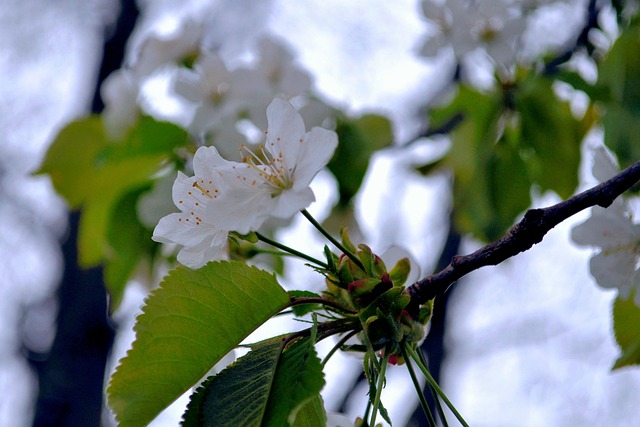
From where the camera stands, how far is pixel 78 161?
139 centimetres

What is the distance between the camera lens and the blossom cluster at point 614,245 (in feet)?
Result: 2.63

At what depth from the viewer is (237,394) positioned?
58 centimetres

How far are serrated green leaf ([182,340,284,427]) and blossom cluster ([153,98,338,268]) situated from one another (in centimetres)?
10

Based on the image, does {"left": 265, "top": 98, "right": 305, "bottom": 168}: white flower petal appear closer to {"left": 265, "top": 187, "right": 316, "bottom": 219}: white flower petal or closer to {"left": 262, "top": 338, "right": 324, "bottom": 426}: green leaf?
{"left": 265, "top": 187, "right": 316, "bottom": 219}: white flower petal

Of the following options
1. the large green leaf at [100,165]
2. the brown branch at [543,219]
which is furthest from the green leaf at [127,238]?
the brown branch at [543,219]

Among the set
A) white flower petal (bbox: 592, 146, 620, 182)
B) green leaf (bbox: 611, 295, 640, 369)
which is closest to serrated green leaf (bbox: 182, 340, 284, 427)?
white flower petal (bbox: 592, 146, 620, 182)

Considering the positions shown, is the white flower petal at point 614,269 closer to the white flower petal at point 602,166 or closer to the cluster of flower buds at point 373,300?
the white flower petal at point 602,166

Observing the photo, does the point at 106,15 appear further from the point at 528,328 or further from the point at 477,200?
the point at 528,328

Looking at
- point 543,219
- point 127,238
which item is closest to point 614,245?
point 543,219

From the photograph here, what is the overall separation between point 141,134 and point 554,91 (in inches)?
27.8

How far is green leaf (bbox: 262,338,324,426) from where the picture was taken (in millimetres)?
534

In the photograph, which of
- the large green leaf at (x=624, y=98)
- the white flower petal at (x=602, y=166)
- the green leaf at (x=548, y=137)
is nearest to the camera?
the white flower petal at (x=602, y=166)

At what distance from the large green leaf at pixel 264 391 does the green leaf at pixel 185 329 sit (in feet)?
0.07

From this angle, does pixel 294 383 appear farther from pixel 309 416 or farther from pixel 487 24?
pixel 487 24
